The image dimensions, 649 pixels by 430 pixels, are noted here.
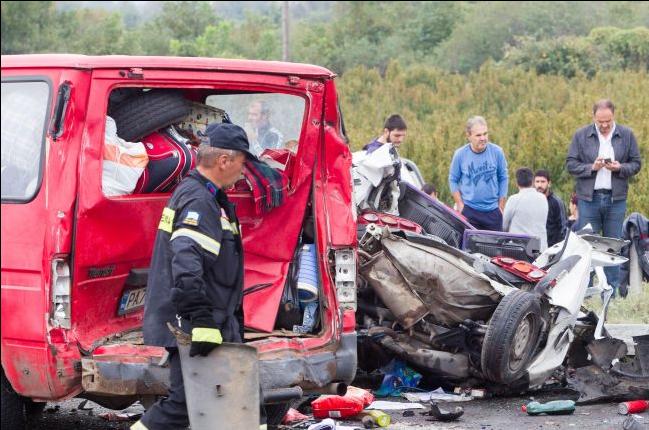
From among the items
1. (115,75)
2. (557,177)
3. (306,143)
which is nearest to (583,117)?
(557,177)

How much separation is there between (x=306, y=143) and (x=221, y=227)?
4.11ft

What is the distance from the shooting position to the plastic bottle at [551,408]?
292 inches

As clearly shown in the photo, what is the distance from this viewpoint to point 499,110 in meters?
24.1

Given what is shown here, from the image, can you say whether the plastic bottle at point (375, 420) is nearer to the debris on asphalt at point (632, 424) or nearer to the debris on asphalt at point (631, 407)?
the debris on asphalt at point (632, 424)

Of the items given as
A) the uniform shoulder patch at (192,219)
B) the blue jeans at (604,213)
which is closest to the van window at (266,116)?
the uniform shoulder patch at (192,219)

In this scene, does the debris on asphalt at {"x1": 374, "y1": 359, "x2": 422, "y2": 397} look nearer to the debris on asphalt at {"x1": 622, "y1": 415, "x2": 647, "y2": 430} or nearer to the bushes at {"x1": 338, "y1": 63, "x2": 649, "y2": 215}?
the debris on asphalt at {"x1": 622, "y1": 415, "x2": 647, "y2": 430}

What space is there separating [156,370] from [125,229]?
0.75m

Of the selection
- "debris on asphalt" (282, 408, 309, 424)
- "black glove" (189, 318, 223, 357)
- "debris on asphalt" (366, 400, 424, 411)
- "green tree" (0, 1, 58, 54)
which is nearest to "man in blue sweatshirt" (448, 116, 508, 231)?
"debris on asphalt" (366, 400, 424, 411)

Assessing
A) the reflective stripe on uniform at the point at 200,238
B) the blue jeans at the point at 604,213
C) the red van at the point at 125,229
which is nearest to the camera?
the reflective stripe on uniform at the point at 200,238

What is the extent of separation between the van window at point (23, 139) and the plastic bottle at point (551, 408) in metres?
3.51

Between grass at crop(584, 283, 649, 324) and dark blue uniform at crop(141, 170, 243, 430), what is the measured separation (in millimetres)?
4563

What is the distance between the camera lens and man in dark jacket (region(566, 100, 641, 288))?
10922mm

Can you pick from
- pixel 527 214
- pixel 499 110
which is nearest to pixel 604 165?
pixel 527 214

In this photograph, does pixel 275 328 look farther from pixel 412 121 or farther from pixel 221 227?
pixel 412 121
